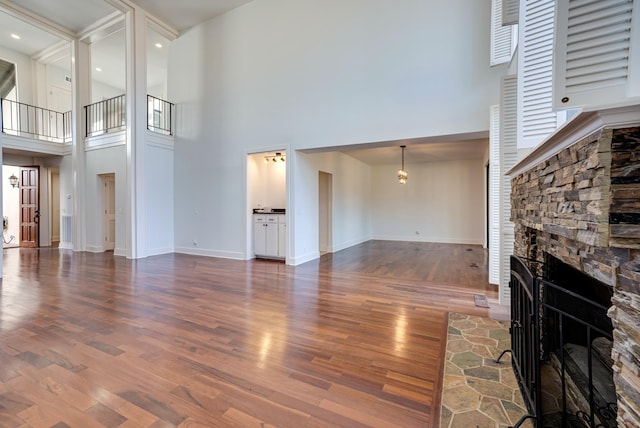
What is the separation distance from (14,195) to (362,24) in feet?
35.2

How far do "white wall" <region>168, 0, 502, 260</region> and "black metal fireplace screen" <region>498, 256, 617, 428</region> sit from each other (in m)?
3.04

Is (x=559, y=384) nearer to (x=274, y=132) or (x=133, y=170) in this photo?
(x=274, y=132)

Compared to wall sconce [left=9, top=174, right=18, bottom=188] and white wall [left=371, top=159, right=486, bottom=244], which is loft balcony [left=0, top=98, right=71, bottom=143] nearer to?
wall sconce [left=9, top=174, right=18, bottom=188]

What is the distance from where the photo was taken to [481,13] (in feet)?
13.6

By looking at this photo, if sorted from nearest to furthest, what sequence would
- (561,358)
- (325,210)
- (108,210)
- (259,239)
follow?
(561,358) → (259,239) → (325,210) → (108,210)

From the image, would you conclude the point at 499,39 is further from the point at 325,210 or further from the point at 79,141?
the point at 79,141

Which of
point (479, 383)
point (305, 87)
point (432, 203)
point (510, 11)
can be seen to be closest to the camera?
point (479, 383)

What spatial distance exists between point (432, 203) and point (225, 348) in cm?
863

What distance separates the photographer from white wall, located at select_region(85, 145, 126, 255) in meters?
6.97

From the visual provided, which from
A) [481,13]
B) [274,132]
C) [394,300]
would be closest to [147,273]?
[274,132]

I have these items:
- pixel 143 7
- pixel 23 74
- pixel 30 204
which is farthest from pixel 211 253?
pixel 23 74

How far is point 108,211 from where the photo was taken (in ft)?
25.6

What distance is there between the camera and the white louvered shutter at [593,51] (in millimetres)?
1039

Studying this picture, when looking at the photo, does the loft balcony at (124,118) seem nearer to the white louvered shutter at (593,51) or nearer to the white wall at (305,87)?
the white wall at (305,87)
